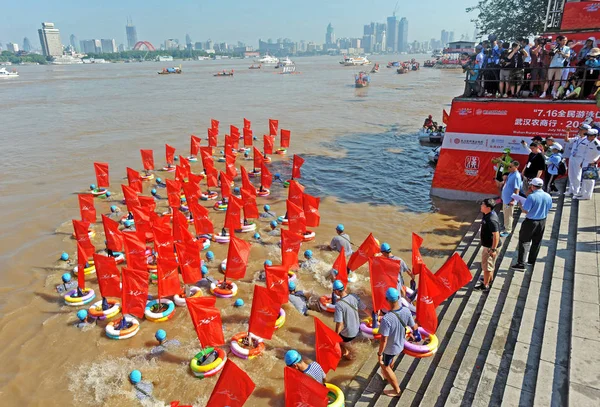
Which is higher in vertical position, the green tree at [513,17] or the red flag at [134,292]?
the green tree at [513,17]

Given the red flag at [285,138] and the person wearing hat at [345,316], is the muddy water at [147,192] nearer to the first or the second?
the person wearing hat at [345,316]

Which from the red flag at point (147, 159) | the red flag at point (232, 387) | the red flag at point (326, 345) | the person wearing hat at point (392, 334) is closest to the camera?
the red flag at point (232, 387)

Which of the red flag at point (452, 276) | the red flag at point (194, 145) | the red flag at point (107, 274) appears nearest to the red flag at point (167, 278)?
the red flag at point (107, 274)

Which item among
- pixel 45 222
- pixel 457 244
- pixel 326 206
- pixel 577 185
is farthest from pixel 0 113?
pixel 577 185

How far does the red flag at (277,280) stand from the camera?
838cm

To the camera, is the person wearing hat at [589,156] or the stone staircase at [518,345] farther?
the person wearing hat at [589,156]

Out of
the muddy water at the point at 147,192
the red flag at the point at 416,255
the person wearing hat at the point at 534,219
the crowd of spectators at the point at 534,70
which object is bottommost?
the muddy water at the point at 147,192

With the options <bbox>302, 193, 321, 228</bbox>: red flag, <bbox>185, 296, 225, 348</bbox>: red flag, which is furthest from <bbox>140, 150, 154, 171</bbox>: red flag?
<bbox>185, 296, 225, 348</bbox>: red flag

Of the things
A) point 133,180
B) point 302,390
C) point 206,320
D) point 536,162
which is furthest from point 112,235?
point 536,162

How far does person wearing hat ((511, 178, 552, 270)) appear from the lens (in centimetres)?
795

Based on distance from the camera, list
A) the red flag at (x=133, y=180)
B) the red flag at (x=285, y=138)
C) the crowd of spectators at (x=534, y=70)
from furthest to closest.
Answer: the red flag at (x=285, y=138)
the red flag at (x=133, y=180)
the crowd of spectators at (x=534, y=70)

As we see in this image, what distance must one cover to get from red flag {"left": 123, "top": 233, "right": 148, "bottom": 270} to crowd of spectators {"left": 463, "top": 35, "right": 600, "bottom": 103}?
11.7 meters

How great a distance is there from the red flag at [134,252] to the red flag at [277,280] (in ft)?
10.9

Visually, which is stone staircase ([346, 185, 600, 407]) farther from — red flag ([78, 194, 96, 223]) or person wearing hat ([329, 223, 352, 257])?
red flag ([78, 194, 96, 223])
